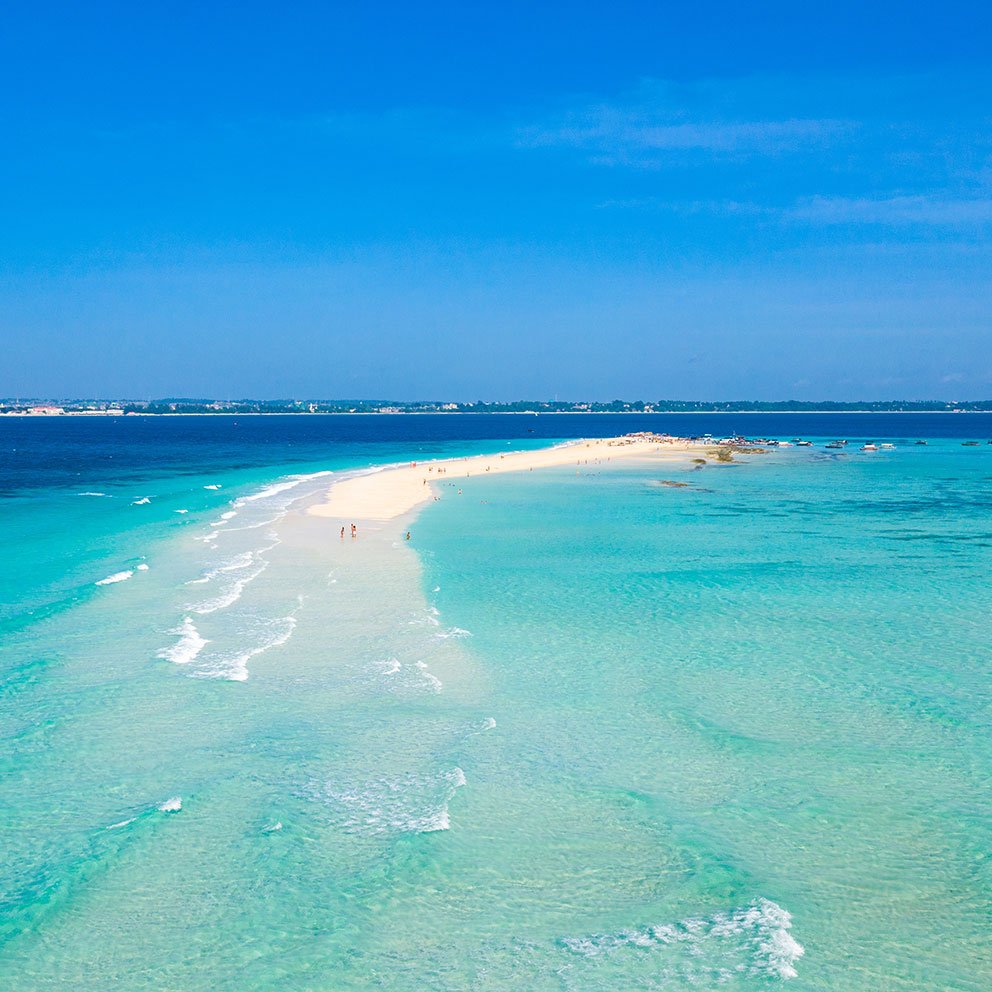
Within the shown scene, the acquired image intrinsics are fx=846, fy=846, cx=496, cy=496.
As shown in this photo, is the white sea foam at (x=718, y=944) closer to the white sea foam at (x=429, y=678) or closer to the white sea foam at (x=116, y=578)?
the white sea foam at (x=429, y=678)

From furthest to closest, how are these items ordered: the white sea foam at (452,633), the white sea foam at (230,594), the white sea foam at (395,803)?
the white sea foam at (230,594) → the white sea foam at (452,633) → the white sea foam at (395,803)

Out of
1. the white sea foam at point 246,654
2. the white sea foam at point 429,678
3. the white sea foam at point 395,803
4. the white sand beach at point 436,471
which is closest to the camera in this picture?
the white sea foam at point 395,803

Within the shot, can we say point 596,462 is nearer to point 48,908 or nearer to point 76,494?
point 76,494

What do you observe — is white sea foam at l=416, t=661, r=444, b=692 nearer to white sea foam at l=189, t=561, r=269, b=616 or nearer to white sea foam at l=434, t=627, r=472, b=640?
white sea foam at l=434, t=627, r=472, b=640

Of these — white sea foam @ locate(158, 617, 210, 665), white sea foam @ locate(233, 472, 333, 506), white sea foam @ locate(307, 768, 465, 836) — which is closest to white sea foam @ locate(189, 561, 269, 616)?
white sea foam @ locate(158, 617, 210, 665)

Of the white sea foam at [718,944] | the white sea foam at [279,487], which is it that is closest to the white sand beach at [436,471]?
the white sea foam at [279,487]

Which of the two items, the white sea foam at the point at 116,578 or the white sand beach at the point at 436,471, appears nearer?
the white sea foam at the point at 116,578
